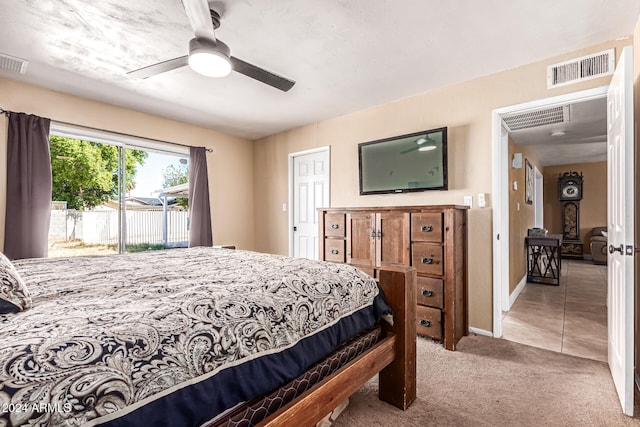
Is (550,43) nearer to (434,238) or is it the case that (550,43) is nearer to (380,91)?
(380,91)

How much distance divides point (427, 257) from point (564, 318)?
1856 millimetres

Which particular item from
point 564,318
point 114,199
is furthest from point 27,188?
point 564,318

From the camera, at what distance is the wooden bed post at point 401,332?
168 cm

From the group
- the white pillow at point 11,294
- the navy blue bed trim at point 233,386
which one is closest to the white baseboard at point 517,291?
the navy blue bed trim at point 233,386

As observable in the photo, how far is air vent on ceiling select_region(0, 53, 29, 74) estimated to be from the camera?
2.41 m

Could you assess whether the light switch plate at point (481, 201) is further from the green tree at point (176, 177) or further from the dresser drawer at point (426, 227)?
the green tree at point (176, 177)

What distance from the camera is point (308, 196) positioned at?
14.5 feet

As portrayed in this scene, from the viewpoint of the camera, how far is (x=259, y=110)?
146 inches

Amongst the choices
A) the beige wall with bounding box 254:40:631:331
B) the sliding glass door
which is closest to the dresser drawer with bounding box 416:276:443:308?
the beige wall with bounding box 254:40:631:331

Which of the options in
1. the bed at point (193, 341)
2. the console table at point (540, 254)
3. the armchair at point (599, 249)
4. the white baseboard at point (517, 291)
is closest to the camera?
the bed at point (193, 341)

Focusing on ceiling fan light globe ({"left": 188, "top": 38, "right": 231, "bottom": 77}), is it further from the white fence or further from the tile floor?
the tile floor

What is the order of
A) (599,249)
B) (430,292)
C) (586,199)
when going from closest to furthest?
(430,292), (599,249), (586,199)

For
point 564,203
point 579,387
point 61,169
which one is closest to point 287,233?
point 61,169

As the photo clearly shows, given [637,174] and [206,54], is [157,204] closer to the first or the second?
[206,54]
